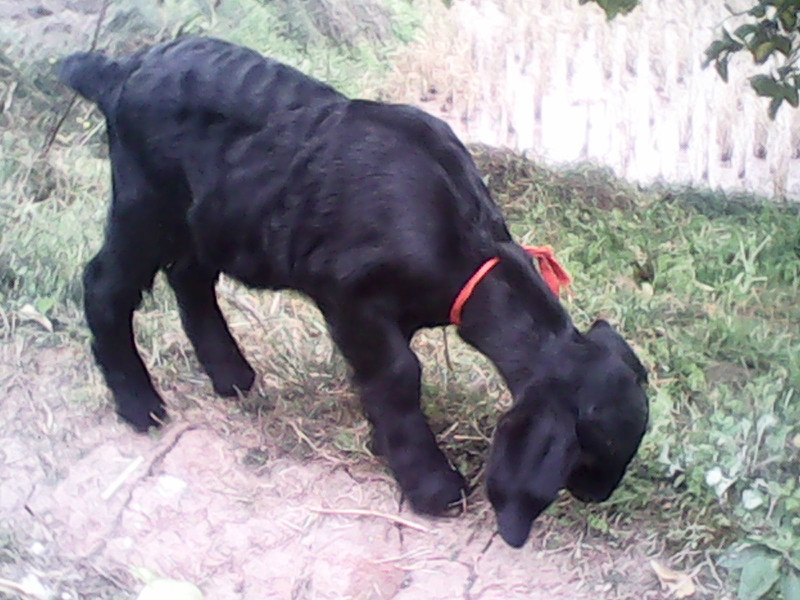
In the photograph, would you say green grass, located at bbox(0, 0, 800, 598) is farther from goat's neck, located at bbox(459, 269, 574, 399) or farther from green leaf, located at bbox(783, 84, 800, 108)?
green leaf, located at bbox(783, 84, 800, 108)

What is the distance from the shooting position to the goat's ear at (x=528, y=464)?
2.11 metres

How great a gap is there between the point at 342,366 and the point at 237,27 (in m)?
1.54

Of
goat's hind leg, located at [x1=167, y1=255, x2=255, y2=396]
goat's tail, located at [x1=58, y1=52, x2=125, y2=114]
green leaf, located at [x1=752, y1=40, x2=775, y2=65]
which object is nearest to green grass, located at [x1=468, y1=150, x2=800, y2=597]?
green leaf, located at [x1=752, y1=40, x2=775, y2=65]

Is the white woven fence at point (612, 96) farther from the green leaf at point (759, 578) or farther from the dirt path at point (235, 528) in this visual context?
the green leaf at point (759, 578)

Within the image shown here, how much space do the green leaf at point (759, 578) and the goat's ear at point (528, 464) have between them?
1.34 ft

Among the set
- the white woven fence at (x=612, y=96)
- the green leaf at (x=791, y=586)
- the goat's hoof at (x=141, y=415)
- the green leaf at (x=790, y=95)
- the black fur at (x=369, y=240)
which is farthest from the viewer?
the white woven fence at (x=612, y=96)

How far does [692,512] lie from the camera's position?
2.34m

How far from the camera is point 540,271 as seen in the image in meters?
2.48

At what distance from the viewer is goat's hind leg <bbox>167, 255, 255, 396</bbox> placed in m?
2.82

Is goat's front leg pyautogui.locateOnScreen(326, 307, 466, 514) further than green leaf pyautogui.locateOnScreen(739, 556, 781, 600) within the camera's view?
Yes

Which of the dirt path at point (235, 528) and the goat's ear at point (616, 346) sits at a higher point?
the goat's ear at point (616, 346)

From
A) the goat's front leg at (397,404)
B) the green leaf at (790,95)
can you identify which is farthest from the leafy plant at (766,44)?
the goat's front leg at (397,404)

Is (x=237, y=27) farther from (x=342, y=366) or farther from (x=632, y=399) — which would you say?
(x=632, y=399)

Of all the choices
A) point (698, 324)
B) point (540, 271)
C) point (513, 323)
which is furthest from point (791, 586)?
point (698, 324)
